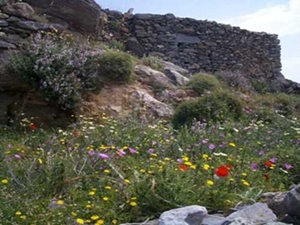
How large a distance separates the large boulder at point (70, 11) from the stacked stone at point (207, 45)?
3.86m

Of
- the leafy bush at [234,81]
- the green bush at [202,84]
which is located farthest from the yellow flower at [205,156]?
the leafy bush at [234,81]

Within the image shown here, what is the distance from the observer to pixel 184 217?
2725 millimetres

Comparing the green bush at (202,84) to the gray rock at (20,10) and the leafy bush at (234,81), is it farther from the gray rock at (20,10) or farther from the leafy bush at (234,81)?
the gray rock at (20,10)

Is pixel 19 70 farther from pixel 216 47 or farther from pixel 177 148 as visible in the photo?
pixel 216 47

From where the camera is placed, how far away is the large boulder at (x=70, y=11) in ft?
30.9

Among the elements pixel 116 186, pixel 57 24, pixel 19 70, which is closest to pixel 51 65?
pixel 19 70

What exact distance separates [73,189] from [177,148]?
1713 millimetres

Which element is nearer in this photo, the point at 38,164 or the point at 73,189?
the point at 73,189

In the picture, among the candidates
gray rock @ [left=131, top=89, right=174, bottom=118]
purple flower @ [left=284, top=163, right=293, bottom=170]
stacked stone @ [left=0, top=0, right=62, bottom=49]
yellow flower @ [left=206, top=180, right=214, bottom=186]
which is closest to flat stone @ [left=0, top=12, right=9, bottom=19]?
stacked stone @ [left=0, top=0, right=62, bottom=49]

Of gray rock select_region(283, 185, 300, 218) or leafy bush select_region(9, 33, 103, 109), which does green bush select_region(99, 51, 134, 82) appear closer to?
leafy bush select_region(9, 33, 103, 109)

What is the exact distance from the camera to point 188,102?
8000mm

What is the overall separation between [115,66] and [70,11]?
1.79m

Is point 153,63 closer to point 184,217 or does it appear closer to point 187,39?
point 187,39

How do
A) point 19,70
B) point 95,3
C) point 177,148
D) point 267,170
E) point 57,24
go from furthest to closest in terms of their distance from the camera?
point 95,3 → point 57,24 → point 19,70 → point 177,148 → point 267,170
